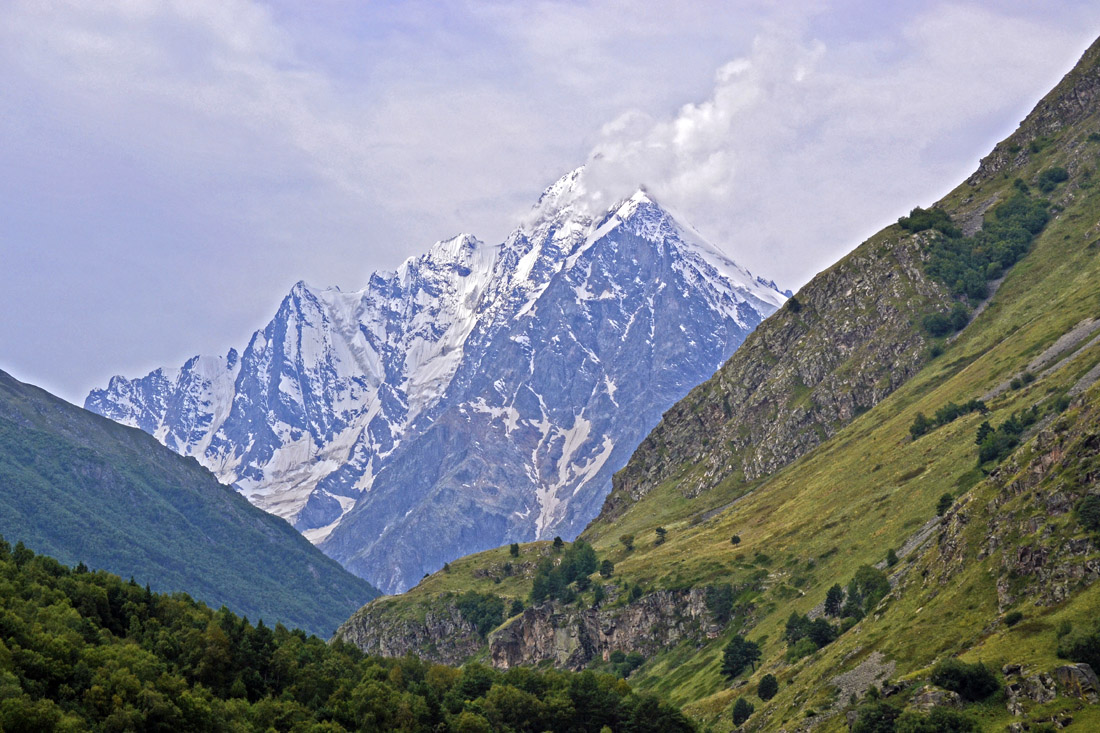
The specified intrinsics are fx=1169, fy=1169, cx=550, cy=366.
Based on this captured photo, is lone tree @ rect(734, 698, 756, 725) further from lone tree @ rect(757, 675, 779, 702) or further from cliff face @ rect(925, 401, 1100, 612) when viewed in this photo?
cliff face @ rect(925, 401, 1100, 612)

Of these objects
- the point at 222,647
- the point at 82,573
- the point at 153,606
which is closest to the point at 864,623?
the point at 222,647

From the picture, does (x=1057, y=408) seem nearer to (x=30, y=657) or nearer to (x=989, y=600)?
(x=989, y=600)

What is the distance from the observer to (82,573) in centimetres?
18600

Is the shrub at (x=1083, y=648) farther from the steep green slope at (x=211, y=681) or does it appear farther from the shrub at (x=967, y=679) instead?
the steep green slope at (x=211, y=681)

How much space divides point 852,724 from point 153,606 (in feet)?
343

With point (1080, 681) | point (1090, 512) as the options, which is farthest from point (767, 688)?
point (1080, 681)

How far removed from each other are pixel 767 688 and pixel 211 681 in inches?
3234

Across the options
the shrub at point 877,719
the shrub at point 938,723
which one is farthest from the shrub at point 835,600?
the shrub at point 938,723

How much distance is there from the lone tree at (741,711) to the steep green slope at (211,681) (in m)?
10.7

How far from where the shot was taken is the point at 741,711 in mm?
175000

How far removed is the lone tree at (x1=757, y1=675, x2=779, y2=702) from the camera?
178m

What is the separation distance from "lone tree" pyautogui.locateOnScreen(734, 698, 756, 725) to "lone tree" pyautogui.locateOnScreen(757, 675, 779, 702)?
340cm

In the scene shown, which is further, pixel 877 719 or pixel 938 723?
pixel 877 719

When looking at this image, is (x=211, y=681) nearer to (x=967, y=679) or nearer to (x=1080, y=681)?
(x=967, y=679)
